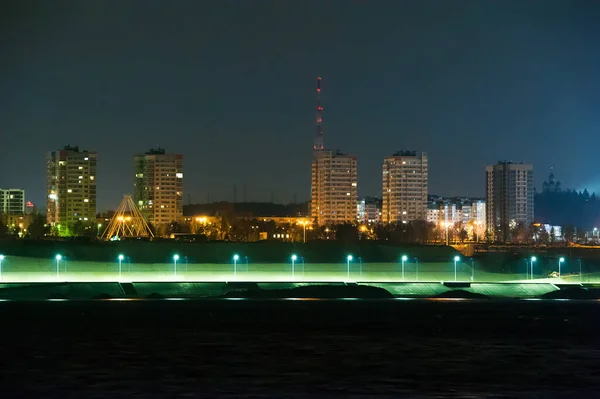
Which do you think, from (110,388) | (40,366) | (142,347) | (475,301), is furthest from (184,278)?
(110,388)

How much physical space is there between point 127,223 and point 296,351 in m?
112

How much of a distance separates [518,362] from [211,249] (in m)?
64.0

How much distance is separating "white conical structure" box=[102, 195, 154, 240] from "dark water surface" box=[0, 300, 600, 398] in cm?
7463

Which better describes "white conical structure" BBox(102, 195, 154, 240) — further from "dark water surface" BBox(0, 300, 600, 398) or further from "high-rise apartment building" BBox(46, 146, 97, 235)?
"dark water surface" BBox(0, 300, 600, 398)

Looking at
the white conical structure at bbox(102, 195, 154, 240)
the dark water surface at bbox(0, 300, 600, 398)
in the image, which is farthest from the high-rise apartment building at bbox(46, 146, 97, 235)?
the dark water surface at bbox(0, 300, 600, 398)

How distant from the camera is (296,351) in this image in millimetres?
28219

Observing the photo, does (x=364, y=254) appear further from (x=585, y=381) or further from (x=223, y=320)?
(x=585, y=381)

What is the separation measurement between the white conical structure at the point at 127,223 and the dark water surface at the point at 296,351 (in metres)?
74.6

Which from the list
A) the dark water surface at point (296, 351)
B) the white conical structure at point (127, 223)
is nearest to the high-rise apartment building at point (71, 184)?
the white conical structure at point (127, 223)

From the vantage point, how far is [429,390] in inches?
817

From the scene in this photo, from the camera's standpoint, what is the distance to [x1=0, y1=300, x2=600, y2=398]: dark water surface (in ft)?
69.4

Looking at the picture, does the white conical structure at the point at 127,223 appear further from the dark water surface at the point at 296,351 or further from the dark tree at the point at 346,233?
the dark water surface at the point at 296,351

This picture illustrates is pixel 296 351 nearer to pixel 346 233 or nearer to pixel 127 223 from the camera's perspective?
pixel 127 223

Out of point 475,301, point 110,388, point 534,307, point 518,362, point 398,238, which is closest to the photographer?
point 110,388
